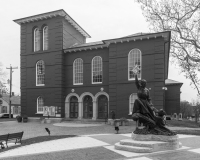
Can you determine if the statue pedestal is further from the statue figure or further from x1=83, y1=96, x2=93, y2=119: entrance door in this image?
x1=83, y1=96, x2=93, y2=119: entrance door

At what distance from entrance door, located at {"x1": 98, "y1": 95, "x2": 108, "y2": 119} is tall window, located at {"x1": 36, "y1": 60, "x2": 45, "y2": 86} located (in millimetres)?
7775

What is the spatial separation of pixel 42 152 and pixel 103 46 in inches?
664

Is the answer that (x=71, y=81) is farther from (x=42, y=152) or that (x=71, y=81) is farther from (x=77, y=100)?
(x=42, y=152)

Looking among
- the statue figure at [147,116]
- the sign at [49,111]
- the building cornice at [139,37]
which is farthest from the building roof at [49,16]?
the statue figure at [147,116]

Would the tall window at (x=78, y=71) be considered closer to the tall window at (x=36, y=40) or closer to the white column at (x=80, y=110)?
the white column at (x=80, y=110)

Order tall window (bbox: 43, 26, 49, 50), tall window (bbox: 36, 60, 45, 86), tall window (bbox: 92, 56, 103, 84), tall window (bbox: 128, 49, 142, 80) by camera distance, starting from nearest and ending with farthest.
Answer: tall window (bbox: 128, 49, 142, 80), tall window (bbox: 92, 56, 103, 84), tall window (bbox: 36, 60, 45, 86), tall window (bbox: 43, 26, 49, 50)

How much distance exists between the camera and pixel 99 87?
24359 millimetres

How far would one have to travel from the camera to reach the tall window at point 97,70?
24625mm

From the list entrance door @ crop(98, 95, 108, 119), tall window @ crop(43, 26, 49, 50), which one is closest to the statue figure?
entrance door @ crop(98, 95, 108, 119)

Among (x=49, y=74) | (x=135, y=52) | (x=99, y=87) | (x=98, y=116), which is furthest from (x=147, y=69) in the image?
(x=49, y=74)

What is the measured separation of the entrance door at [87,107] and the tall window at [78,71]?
212 cm

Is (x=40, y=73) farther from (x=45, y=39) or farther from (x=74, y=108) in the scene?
(x=74, y=108)

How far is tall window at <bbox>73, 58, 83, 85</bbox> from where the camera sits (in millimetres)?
25719

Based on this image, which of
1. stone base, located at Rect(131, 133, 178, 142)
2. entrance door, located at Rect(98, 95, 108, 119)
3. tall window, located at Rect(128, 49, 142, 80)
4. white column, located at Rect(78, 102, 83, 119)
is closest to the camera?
stone base, located at Rect(131, 133, 178, 142)
